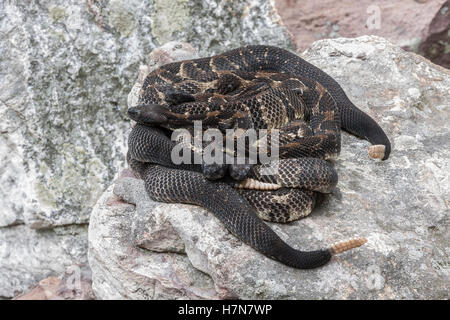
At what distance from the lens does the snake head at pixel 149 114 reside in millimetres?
4973

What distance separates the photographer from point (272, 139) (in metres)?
4.88

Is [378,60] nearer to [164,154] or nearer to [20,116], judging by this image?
[164,154]

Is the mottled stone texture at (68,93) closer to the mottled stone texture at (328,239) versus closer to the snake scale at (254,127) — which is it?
the snake scale at (254,127)

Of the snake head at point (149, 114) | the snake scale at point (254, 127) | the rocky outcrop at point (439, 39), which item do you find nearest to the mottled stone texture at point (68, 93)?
the snake scale at point (254, 127)

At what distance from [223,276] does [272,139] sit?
4.66 ft

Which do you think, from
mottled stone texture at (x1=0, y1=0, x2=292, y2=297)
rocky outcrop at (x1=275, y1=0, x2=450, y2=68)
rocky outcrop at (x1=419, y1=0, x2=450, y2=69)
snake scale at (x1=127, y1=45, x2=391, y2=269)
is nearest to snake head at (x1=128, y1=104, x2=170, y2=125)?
snake scale at (x1=127, y1=45, x2=391, y2=269)

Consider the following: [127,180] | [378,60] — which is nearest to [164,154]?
[127,180]

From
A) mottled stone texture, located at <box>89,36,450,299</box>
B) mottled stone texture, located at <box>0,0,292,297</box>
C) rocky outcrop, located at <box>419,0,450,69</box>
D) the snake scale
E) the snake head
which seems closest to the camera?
mottled stone texture, located at <box>89,36,450,299</box>

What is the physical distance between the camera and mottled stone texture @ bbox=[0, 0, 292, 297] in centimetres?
641

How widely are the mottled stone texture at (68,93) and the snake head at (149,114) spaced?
75.5 inches

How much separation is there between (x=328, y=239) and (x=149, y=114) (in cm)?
189

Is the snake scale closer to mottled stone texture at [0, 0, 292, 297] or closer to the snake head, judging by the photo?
the snake head

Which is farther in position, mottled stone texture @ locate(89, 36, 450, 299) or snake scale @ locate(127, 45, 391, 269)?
snake scale @ locate(127, 45, 391, 269)

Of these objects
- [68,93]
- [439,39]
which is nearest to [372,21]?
[439,39]
